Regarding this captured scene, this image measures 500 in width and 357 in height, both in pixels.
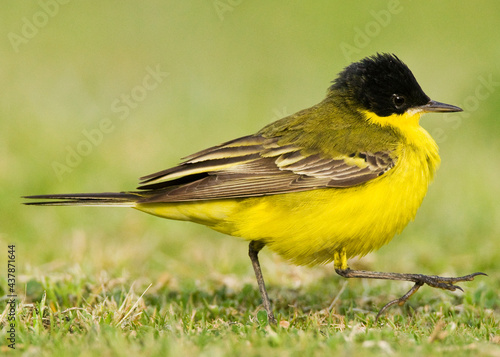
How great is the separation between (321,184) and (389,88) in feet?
4.09

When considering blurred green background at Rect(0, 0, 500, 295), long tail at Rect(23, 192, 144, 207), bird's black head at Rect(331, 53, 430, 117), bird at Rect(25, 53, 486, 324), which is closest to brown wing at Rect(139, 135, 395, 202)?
bird at Rect(25, 53, 486, 324)

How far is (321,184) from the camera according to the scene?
6035 millimetres

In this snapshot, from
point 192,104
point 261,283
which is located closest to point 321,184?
point 261,283

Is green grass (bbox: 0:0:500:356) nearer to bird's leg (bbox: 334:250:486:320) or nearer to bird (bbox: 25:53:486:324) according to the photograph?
bird's leg (bbox: 334:250:486:320)

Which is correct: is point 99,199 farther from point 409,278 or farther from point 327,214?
point 409,278

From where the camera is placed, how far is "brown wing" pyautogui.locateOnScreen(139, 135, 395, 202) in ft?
19.7

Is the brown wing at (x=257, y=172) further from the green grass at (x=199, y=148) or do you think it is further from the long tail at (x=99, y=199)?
the green grass at (x=199, y=148)

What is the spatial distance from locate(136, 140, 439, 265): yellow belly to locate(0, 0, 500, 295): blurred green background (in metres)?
1.50

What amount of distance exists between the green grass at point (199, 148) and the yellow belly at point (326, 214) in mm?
629

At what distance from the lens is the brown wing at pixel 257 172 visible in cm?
601

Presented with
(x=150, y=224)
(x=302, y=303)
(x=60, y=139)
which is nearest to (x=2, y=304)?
(x=302, y=303)

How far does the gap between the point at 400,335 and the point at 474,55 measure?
12.2 metres

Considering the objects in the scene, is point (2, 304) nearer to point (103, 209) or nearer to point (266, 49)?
point (103, 209)

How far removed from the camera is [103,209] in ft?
33.6
